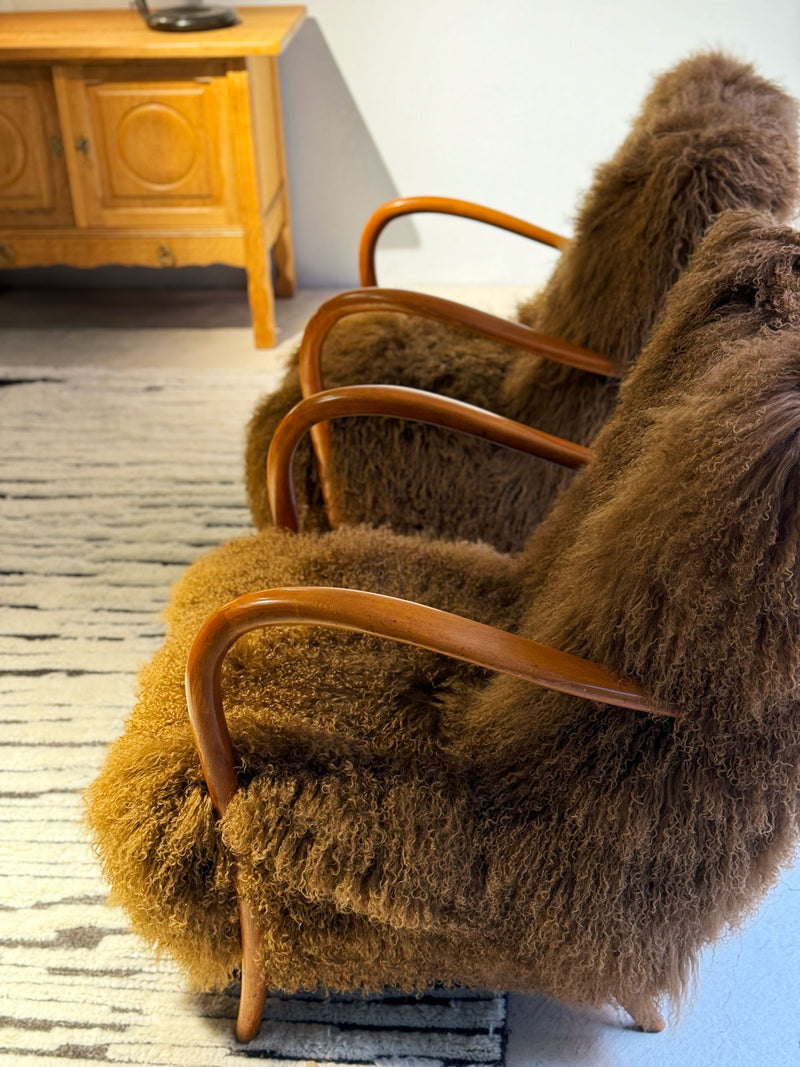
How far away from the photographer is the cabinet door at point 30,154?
2656 mm

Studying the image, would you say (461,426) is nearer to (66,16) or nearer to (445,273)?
(445,273)

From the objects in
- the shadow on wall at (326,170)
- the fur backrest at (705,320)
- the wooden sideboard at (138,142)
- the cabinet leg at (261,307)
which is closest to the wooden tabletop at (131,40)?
the wooden sideboard at (138,142)

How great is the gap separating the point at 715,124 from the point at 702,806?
106 cm

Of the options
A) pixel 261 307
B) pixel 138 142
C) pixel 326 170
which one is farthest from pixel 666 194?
pixel 326 170

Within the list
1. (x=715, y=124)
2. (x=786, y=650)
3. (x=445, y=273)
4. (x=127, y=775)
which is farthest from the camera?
(x=445, y=273)

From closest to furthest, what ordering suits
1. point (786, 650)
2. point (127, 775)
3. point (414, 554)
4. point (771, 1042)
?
1. point (786, 650)
2. point (127, 775)
3. point (771, 1042)
4. point (414, 554)

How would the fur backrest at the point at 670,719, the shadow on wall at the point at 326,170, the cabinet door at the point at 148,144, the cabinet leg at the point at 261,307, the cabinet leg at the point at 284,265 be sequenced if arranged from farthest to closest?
the cabinet leg at the point at 284,265 < the shadow on wall at the point at 326,170 < the cabinet leg at the point at 261,307 < the cabinet door at the point at 148,144 < the fur backrest at the point at 670,719

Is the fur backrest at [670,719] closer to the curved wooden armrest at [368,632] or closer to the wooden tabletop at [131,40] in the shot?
the curved wooden armrest at [368,632]

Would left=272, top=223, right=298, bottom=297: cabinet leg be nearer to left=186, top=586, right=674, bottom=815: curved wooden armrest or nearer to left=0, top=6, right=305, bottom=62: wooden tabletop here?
left=0, top=6, right=305, bottom=62: wooden tabletop

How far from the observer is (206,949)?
1.05 m

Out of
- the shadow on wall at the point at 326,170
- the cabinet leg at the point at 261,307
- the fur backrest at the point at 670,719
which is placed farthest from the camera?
the shadow on wall at the point at 326,170

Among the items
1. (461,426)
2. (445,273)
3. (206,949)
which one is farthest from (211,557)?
(445,273)

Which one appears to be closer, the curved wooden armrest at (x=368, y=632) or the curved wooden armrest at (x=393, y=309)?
the curved wooden armrest at (x=368, y=632)

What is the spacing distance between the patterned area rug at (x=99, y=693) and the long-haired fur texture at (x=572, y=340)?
44 cm
